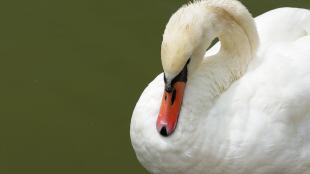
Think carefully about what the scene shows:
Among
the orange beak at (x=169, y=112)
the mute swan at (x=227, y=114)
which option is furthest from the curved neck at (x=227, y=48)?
the orange beak at (x=169, y=112)

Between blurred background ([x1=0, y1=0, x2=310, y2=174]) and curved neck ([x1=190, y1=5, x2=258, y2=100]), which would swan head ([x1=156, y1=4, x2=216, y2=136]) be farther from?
blurred background ([x1=0, y1=0, x2=310, y2=174])

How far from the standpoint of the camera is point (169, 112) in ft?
13.9

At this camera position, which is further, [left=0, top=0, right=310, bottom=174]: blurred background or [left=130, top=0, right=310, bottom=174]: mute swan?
[left=0, top=0, right=310, bottom=174]: blurred background

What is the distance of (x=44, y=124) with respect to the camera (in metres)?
5.70

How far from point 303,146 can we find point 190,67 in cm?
86

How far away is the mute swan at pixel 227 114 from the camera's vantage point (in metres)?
4.29

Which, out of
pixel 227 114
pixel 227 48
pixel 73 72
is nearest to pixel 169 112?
pixel 227 114

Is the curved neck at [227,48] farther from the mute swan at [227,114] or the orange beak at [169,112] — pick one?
the orange beak at [169,112]

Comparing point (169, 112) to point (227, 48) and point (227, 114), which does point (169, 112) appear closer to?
point (227, 114)

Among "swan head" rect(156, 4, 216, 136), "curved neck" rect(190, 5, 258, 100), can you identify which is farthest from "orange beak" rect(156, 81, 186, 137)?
"curved neck" rect(190, 5, 258, 100)

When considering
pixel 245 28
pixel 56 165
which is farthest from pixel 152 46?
pixel 245 28

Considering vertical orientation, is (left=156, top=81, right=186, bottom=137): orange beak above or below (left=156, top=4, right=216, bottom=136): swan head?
below

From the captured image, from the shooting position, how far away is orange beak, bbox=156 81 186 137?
4.19m

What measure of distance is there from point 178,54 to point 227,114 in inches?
22.7
